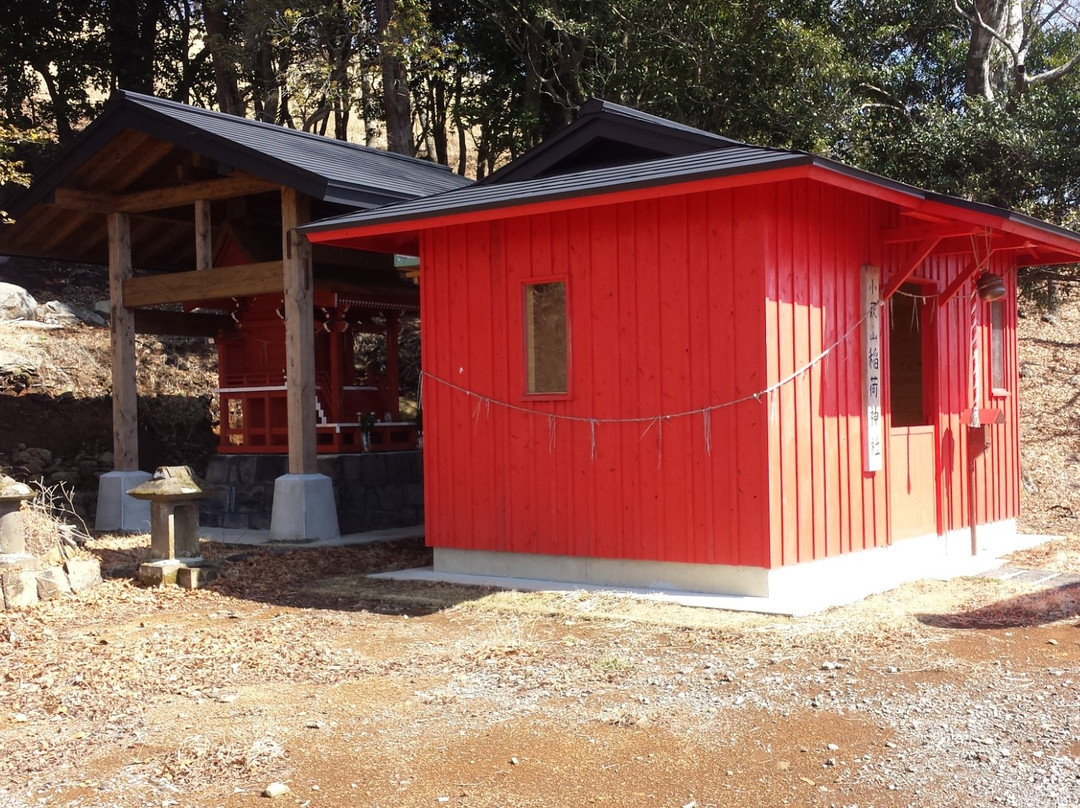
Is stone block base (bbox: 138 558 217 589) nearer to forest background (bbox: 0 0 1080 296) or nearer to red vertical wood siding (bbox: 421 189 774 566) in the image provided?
red vertical wood siding (bbox: 421 189 774 566)

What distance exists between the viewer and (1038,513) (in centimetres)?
1442

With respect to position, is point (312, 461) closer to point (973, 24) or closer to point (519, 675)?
point (519, 675)

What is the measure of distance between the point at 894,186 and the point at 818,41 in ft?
33.9

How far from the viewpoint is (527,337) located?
9.70 metres

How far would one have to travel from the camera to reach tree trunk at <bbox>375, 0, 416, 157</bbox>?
21014mm

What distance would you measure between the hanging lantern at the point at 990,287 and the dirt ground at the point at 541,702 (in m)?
2.55

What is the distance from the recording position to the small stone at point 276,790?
458 centimetres

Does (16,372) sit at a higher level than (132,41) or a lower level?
lower

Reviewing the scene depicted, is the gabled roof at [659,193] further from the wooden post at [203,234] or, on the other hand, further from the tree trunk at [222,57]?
the tree trunk at [222,57]

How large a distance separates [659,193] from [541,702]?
395cm

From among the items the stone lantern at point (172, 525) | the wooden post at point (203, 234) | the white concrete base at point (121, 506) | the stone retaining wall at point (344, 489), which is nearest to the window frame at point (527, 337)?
the stone lantern at point (172, 525)

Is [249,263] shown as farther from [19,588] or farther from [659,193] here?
[659,193]

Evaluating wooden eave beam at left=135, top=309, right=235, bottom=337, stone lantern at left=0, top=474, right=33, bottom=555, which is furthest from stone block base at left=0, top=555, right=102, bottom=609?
wooden eave beam at left=135, top=309, right=235, bottom=337

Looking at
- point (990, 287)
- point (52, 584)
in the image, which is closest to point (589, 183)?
point (990, 287)
